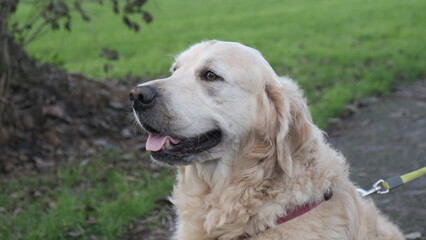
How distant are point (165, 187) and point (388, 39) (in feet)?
25.1

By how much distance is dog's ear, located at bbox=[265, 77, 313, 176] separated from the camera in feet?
10.3

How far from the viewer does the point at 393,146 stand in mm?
6258

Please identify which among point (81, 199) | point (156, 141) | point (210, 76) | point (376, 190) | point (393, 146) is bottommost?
point (81, 199)

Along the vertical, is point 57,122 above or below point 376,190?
below

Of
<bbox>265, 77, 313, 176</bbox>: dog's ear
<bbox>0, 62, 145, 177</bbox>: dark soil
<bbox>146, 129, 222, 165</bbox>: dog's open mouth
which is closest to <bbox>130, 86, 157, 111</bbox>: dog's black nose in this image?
<bbox>146, 129, 222, 165</bbox>: dog's open mouth

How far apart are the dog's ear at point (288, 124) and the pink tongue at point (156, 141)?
595 millimetres

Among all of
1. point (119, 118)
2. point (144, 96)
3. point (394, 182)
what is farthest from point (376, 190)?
point (119, 118)

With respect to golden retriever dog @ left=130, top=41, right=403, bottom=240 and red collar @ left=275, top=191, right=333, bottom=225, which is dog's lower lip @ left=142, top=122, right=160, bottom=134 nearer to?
golden retriever dog @ left=130, top=41, right=403, bottom=240

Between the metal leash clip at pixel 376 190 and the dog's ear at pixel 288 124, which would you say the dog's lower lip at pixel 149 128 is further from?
the metal leash clip at pixel 376 190

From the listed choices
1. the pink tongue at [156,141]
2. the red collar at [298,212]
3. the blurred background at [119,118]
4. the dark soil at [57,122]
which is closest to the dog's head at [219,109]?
the pink tongue at [156,141]

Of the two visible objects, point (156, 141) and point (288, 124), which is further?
point (156, 141)

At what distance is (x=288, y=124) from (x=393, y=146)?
11.4 feet

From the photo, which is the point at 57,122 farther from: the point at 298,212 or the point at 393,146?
the point at 298,212

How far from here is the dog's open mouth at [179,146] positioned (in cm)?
322
